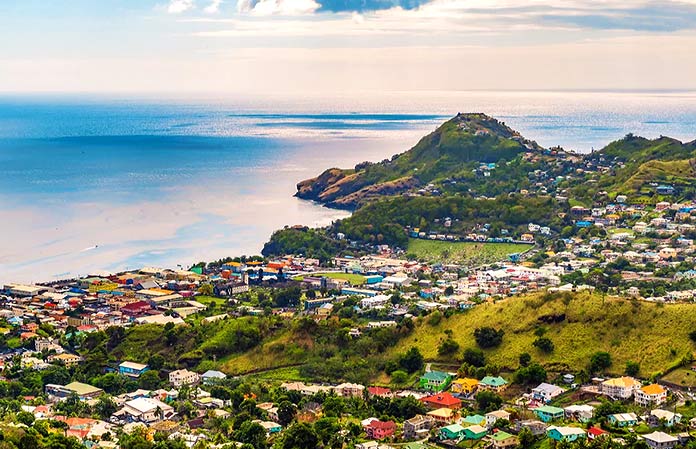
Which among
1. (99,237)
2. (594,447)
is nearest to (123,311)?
(99,237)

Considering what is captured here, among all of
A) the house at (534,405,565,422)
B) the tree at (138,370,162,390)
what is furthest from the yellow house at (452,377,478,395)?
the tree at (138,370,162,390)

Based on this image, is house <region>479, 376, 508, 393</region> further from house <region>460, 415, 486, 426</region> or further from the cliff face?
the cliff face

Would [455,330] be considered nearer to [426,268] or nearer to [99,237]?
[426,268]

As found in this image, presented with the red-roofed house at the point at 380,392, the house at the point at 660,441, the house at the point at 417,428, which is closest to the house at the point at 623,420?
the house at the point at 660,441

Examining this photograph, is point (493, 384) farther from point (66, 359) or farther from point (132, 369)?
point (66, 359)

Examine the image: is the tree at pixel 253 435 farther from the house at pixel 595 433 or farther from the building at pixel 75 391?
the house at pixel 595 433

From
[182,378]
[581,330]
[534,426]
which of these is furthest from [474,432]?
[182,378]
